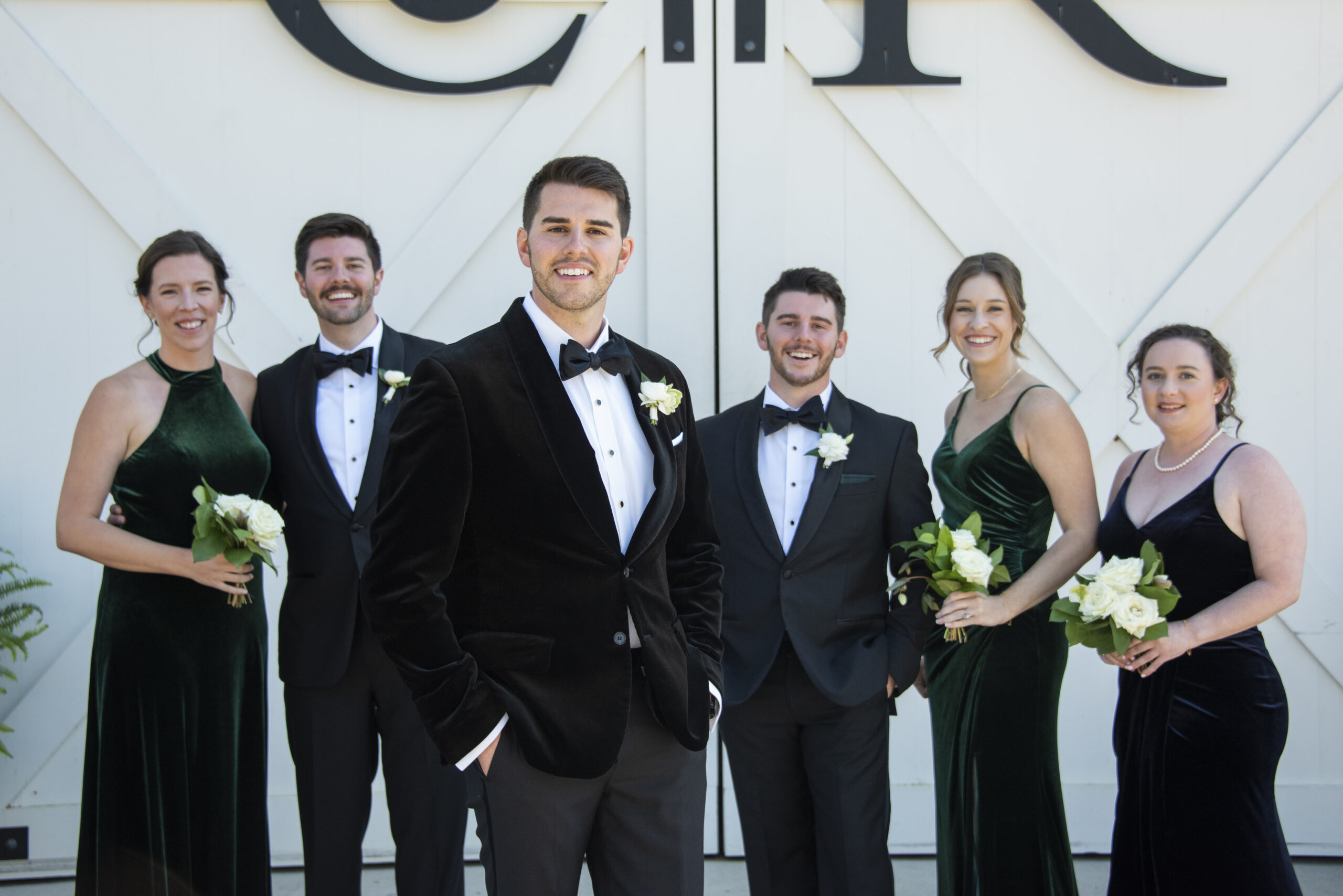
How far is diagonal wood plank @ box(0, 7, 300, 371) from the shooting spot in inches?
173

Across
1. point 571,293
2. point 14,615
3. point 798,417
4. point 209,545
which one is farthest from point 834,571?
point 14,615

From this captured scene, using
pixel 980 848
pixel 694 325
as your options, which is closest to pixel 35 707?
pixel 694 325

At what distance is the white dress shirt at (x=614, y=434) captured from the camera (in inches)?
94.3

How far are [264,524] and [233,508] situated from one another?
0.36 ft

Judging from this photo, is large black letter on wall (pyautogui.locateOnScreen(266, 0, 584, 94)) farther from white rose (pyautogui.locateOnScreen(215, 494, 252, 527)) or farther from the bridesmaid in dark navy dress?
the bridesmaid in dark navy dress

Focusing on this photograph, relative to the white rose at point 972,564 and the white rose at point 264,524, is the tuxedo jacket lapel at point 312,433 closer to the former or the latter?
the white rose at point 264,524

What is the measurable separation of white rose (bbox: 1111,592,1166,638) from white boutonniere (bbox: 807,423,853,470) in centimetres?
93

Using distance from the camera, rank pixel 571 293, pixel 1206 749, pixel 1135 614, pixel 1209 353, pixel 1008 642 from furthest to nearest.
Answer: pixel 1008 642 → pixel 1209 353 → pixel 1206 749 → pixel 1135 614 → pixel 571 293

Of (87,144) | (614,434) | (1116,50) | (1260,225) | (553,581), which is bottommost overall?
(553,581)

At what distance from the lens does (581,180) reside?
2438 mm

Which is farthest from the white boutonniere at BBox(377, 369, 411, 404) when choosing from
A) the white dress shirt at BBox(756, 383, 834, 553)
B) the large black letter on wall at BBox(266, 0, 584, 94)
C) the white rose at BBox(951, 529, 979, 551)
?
the white rose at BBox(951, 529, 979, 551)

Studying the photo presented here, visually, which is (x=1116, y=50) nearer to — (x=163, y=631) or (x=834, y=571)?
(x=834, y=571)

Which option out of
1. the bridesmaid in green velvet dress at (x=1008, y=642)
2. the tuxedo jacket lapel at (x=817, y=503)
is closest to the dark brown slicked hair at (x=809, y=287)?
the bridesmaid in green velvet dress at (x=1008, y=642)

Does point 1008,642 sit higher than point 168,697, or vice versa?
point 1008,642
